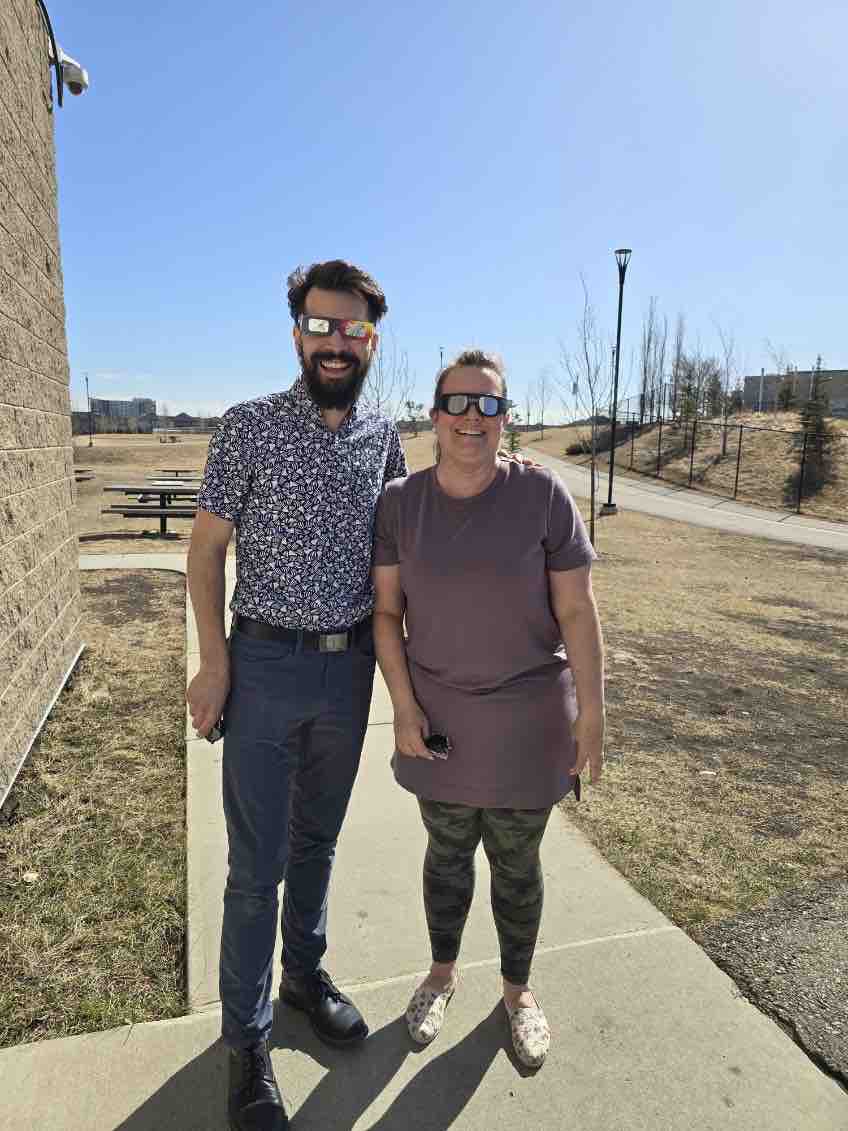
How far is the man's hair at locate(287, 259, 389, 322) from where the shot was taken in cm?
196

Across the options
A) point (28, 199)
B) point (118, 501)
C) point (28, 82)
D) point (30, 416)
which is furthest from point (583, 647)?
point (118, 501)

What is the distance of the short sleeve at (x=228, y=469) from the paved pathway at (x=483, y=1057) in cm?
144

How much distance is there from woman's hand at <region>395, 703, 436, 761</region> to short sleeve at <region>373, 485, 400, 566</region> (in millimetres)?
404

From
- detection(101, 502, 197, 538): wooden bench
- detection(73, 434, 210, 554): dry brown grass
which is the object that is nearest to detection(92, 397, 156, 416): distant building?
detection(73, 434, 210, 554): dry brown grass

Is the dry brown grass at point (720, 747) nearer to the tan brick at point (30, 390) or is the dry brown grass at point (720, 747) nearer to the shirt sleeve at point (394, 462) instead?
the shirt sleeve at point (394, 462)

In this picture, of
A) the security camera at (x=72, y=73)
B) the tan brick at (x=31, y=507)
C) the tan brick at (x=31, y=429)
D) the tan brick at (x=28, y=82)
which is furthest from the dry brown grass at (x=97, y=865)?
the security camera at (x=72, y=73)

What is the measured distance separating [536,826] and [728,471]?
1305 inches

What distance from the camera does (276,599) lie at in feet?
6.37

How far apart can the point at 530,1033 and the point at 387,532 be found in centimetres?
141

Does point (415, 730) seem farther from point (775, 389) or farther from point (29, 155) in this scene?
point (775, 389)

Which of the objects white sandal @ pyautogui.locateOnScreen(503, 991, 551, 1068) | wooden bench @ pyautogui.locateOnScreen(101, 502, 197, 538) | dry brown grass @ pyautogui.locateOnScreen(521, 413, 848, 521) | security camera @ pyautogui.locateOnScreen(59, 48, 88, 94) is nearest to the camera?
white sandal @ pyautogui.locateOnScreen(503, 991, 551, 1068)

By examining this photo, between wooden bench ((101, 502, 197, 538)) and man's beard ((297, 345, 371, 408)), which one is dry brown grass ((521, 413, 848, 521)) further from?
man's beard ((297, 345, 371, 408))

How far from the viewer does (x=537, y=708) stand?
202cm

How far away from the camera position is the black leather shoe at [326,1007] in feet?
6.81
